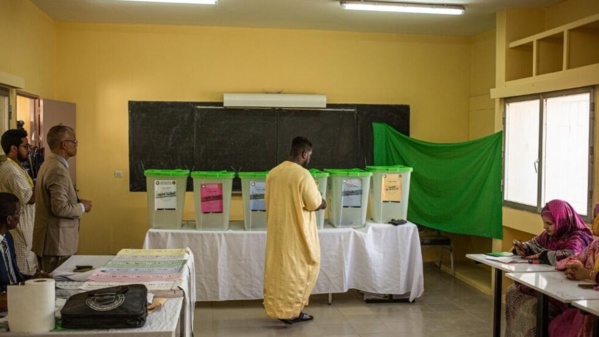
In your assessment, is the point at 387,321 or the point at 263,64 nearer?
the point at 387,321

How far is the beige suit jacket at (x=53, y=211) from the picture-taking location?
13.2ft

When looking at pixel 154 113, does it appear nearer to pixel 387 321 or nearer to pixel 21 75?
pixel 21 75

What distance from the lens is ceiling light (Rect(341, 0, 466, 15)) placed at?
5637 millimetres

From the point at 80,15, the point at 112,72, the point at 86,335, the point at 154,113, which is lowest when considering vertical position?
the point at 86,335

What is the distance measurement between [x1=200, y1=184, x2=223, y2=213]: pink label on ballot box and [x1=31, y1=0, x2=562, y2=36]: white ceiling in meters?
1.80

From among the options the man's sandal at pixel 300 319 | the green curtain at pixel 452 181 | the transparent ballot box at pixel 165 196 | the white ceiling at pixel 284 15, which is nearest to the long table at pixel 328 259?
the transparent ballot box at pixel 165 196

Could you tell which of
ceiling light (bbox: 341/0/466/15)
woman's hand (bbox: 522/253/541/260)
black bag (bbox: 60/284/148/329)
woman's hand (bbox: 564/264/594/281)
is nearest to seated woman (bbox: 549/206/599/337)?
woman's hand (bbox: 564/264/594/281)

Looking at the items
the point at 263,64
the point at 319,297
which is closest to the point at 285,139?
the point at 263,64

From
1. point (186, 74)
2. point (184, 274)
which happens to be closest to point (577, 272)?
point (184, 274)

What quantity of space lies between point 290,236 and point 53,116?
9.80ft

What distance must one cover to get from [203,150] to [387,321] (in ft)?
9.90

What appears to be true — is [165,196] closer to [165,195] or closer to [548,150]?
[165,195]

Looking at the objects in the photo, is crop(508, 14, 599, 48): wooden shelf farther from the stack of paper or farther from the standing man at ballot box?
the stack of paper

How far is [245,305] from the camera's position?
5605 millimetres
